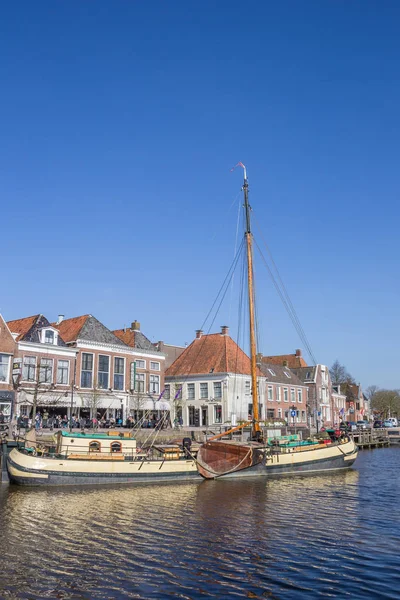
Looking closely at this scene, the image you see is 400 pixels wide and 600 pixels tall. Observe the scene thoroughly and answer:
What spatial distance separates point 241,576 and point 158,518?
8.26 meters

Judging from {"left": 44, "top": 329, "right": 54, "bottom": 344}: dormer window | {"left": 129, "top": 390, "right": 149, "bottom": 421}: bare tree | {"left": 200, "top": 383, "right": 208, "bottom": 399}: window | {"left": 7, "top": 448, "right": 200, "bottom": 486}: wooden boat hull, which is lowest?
{"left": 7, "top": 448, "right": 200, "bottom": 486}: wooden boat hull

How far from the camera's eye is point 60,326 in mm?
59188

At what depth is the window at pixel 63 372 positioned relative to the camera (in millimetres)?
51625

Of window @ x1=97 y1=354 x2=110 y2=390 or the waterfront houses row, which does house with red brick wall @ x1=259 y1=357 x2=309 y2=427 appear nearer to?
the waterfront houses row

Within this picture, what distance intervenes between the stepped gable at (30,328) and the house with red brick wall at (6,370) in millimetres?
1863

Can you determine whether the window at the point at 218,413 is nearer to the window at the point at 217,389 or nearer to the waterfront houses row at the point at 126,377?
the waterfront houses row at the point at 126,377

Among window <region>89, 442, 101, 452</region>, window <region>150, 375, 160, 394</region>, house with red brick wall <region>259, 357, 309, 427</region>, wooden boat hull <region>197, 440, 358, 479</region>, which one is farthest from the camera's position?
house with red brick wall <region>259, 357, 309, 427</region>

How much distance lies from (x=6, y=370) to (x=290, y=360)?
60136 mm

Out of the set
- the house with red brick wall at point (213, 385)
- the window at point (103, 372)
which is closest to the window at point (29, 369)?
the window at point (103, 372)

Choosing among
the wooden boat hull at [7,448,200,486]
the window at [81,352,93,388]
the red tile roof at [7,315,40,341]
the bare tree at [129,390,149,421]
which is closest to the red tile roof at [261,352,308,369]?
the bare tree at [129,390,149,421]

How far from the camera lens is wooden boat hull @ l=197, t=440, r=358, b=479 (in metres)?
34.7

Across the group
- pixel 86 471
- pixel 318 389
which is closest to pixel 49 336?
pixel 86 471

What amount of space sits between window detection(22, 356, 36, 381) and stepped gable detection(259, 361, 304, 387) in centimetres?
3503

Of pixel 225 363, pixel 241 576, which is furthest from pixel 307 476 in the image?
pixel 225 363
